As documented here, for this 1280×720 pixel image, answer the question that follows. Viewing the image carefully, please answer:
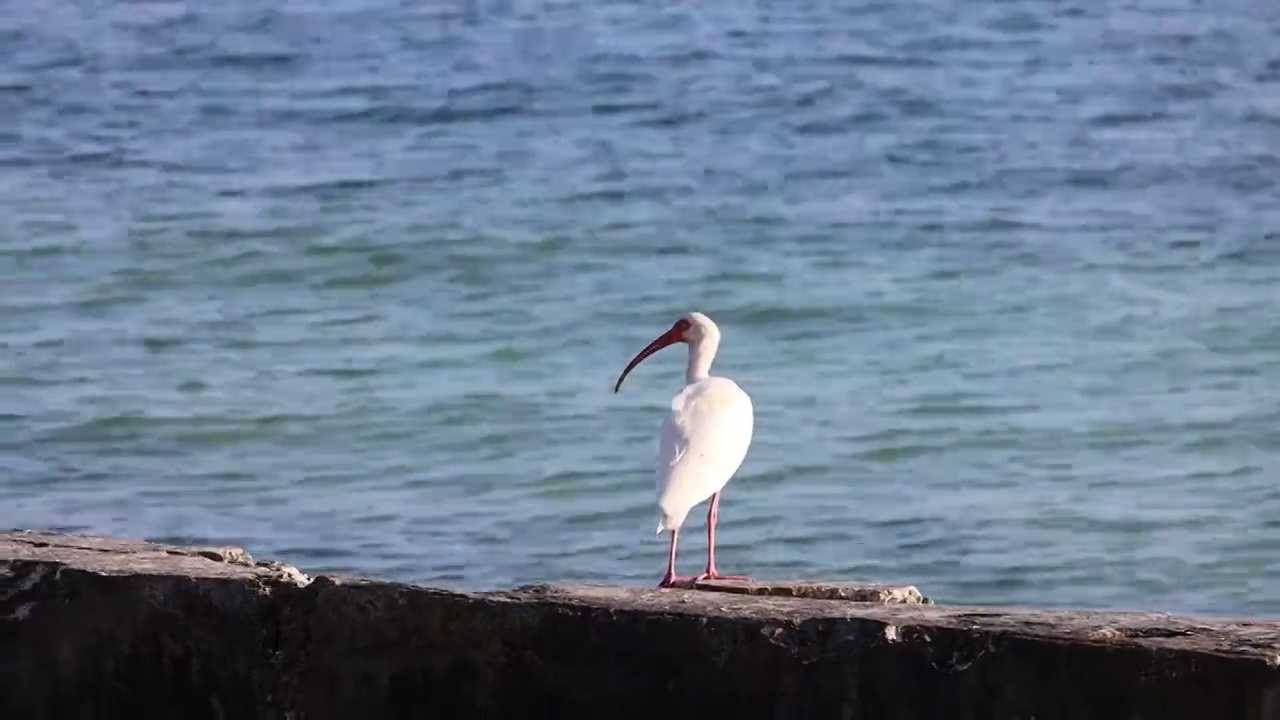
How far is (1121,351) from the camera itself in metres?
14.8

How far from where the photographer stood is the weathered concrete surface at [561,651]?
3691mm

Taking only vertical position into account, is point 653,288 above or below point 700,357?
below

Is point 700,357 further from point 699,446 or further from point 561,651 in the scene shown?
point 561,651

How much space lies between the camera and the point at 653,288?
17.0 metres

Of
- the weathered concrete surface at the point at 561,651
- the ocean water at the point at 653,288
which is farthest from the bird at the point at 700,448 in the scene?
the ocean water at the point at 653,288

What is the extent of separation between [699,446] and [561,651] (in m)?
2.59

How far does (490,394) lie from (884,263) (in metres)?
4.39

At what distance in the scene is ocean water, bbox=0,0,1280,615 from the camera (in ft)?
35.6

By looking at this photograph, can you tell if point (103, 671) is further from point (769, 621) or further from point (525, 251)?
point (525, 251)

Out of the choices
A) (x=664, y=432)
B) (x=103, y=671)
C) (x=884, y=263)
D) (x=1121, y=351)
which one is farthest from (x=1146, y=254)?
(x=103, y=671)

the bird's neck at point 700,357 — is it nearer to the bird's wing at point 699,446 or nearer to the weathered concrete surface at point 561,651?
the bird's wing at point 699,446

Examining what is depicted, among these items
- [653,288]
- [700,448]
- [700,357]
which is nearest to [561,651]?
[700,448]

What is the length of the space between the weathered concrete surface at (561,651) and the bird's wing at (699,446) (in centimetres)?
190

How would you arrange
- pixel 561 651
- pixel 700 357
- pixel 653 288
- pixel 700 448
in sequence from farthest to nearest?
pixel 653 288 → pixel 700 357 → pixel 700 448 → pixel 561 651
